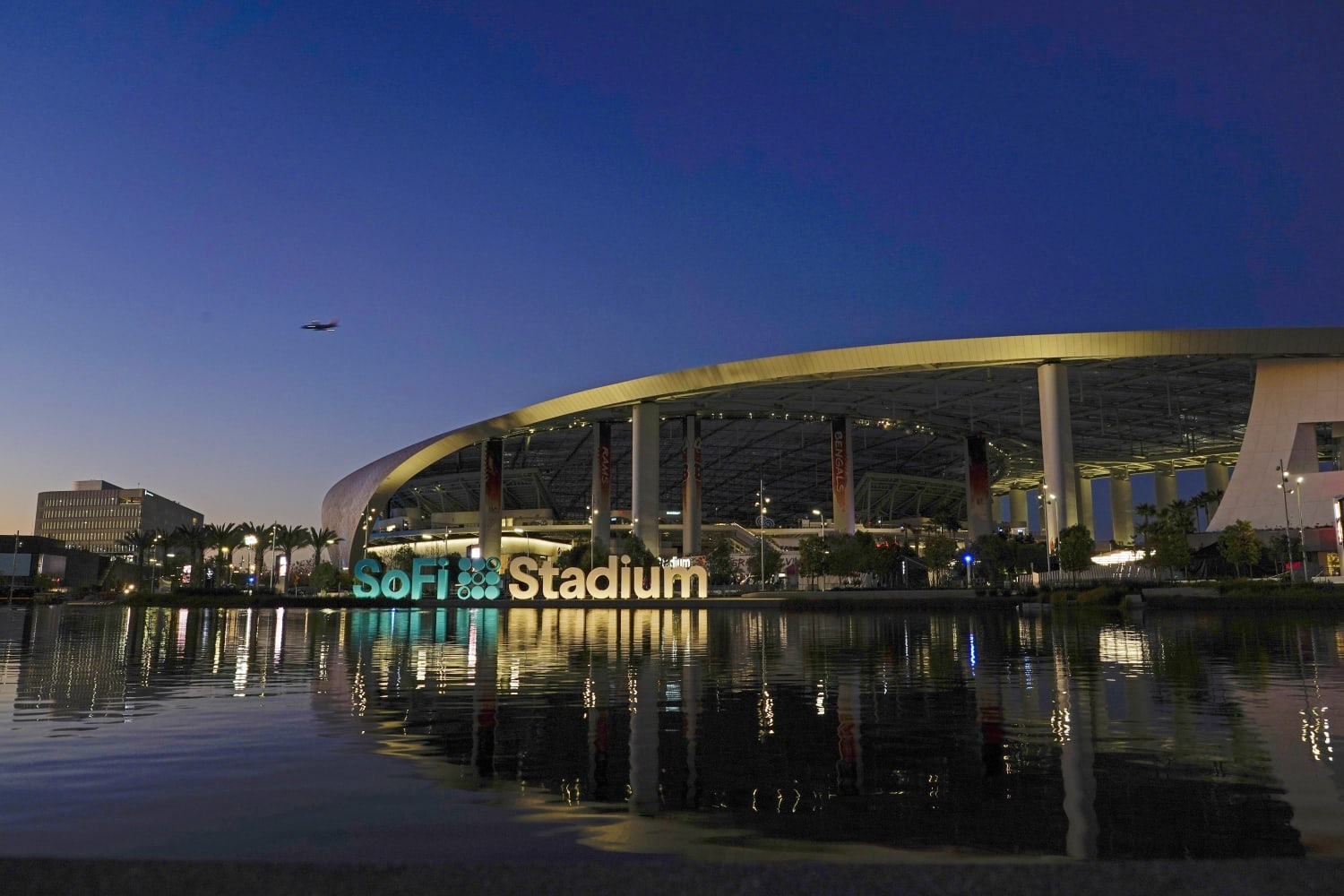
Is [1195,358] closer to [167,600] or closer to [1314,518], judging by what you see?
[1314,518]

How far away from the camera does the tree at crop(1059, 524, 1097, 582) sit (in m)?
60.3

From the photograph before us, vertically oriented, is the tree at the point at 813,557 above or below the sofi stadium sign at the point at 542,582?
above

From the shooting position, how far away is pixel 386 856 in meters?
4.64

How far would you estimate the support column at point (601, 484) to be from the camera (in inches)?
3438

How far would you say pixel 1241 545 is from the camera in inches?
2319

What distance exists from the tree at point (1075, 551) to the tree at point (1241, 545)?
7549 mm

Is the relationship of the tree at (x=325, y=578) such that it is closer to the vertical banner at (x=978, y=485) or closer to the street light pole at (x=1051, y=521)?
the vertical banner at (x=978, y=485)

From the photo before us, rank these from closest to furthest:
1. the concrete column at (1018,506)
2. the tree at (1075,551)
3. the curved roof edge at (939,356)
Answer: the tree at (1075,551), the curved roof edge at (939,356), the concrete column at (1018,506)

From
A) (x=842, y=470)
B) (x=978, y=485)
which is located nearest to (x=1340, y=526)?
(x=978, y=485)

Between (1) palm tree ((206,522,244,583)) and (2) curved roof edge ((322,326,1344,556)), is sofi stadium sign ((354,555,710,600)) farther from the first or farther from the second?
(1) palm tree ((206,522,244,583))

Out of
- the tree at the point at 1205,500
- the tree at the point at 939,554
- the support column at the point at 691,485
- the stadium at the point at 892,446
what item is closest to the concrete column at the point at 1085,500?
the stadium at the point at 892,446

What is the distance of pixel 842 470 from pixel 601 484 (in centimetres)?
2155

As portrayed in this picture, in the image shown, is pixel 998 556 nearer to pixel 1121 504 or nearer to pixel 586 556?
pixel 586 556

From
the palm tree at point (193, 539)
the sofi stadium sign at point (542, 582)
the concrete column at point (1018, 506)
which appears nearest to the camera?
the sofi stadium sign at point (542, 582)
